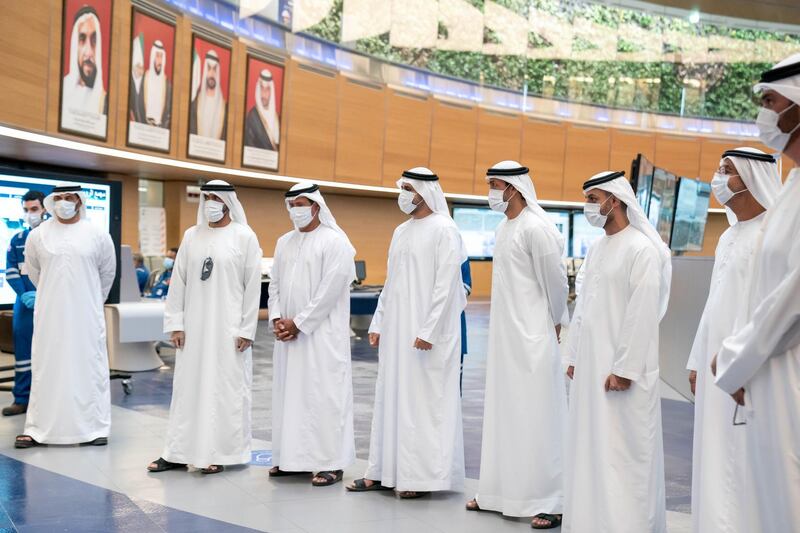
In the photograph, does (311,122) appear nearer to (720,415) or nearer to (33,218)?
(33,218)

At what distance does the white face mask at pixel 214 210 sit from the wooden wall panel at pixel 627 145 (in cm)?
1754

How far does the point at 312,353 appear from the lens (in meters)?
5.34

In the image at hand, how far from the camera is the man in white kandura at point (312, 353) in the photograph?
17.3 feet

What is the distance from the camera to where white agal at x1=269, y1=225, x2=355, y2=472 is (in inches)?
207

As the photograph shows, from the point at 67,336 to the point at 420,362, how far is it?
265cm

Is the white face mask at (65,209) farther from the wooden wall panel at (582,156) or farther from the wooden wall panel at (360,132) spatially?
the wooden wall panel at (582,156)

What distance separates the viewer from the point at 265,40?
46.0 feet

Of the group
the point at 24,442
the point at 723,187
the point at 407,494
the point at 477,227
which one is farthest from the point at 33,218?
the point at 477,227

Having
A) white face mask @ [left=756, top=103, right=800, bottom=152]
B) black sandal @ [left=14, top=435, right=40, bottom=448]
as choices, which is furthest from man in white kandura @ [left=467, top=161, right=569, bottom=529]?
black sandal @ [left=14, top=435, right=40, bottom=448]

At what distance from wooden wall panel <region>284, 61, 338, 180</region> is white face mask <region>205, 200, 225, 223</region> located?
9279 mm

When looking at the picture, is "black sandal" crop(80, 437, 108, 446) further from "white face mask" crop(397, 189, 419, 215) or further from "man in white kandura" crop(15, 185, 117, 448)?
"white face mask" crop(397, 189, 419, 215)

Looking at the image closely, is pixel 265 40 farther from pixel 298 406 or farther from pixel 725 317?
pixel 725 317

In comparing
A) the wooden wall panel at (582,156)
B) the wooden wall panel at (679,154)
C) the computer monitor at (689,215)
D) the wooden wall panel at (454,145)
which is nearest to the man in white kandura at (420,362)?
the computer monitor at (689,215)

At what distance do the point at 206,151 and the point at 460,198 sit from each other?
8.55 meters
